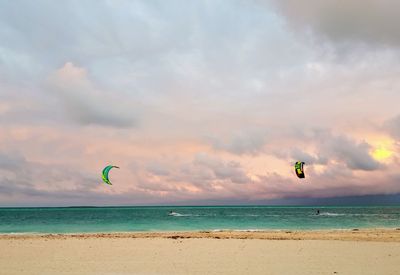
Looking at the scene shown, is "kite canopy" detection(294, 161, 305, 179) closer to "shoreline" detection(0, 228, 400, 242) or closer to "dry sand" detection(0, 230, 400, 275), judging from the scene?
"shoreline" detection(0, 228, 400, 242)

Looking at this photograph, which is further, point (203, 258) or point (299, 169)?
point (299, 169)

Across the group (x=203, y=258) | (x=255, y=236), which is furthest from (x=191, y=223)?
(x=203, y=258)

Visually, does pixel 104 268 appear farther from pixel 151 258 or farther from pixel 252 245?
pixel 252 245

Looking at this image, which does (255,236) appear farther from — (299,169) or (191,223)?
(191,223)

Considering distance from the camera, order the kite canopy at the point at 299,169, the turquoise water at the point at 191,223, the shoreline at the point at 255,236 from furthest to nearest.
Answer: the turquoise water at the point at 191,223 < the kite canopy at the point at 299,169 < the shoreline at the point at 255,236

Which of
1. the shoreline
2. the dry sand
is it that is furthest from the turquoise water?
the dry sand

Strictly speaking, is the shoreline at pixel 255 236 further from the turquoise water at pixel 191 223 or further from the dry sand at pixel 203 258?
the turquoise water at pixel 191 223

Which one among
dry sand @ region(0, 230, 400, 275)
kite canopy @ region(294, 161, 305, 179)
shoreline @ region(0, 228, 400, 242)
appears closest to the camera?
dry sand @ region(0, 230, 400, 275)

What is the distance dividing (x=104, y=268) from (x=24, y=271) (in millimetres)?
2628

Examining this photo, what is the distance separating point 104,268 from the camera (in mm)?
13016

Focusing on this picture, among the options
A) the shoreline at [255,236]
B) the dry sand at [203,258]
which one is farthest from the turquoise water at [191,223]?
the dry sand at [203,258]

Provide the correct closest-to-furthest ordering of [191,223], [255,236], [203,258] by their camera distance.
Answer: [203,258] < [255,236] < [191,223]

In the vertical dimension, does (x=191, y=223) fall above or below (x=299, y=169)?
below

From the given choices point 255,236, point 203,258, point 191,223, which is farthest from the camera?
point 191,223
